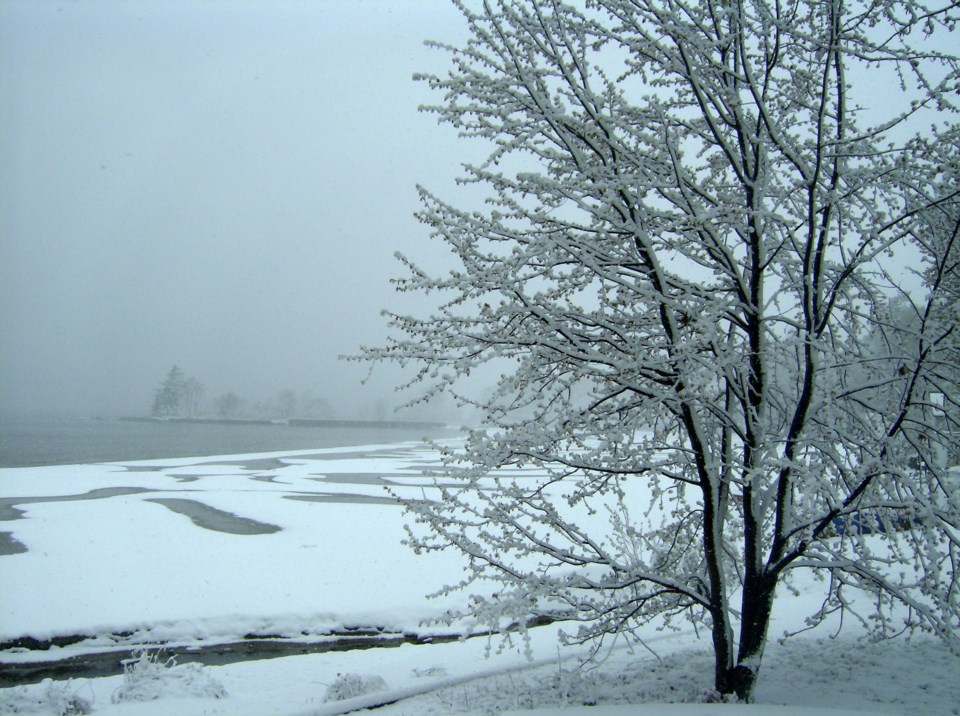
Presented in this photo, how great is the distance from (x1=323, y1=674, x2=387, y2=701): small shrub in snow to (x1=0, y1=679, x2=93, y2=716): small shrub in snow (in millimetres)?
2245

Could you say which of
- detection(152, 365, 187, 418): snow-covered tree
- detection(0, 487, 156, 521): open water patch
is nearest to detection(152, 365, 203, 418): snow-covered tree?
detection(152, 365, 187, 418): snow-covered tree

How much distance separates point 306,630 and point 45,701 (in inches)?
147

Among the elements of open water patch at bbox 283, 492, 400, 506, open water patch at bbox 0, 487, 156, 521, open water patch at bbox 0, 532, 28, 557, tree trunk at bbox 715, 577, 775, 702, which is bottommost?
open water patch at bbox 283, 492, 400, 506

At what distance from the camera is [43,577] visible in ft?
36.3

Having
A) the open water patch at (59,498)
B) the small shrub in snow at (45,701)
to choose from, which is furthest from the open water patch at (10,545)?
the small shrub in snow at (45,701)

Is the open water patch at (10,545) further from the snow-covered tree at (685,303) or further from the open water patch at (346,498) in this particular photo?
the snow-covered tree at (685,303)

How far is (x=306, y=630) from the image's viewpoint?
31.9ft

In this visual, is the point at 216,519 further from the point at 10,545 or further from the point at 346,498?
the point at 346,498

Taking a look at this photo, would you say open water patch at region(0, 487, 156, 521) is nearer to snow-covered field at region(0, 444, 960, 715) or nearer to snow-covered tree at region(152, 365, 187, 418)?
snow-covered field at region(0, 444, 960, 715)

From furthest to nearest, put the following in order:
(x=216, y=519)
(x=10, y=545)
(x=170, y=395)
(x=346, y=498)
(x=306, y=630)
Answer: (x=170, y=395), (x=346, y=498), (x=216, y=519), (x=10, y=545), (x=306, y=630)

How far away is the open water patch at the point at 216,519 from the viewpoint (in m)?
15.4

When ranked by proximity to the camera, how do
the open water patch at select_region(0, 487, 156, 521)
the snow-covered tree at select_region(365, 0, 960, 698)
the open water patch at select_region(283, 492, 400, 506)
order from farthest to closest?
the open water patch at select_region(283, 492, 400, 506)
the open water patch at select_region(0, 487, 156, 521)
the snow-covered tree at select_region(365, 0, 960, 698)

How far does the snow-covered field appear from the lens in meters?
6.12

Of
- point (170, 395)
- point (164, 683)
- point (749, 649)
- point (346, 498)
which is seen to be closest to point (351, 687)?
point (164, 683)
